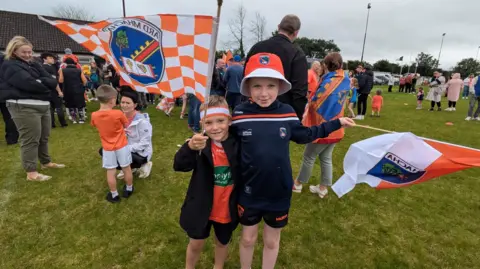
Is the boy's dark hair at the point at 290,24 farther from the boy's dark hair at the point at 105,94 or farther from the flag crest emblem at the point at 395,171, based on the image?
the boy's dark hair at the point at 105,94

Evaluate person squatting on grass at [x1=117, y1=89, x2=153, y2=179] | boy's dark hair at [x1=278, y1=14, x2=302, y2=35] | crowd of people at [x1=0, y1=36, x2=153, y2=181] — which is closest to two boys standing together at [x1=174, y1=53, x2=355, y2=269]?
boy's dark hair at [x1=278, y1=14, x2=302, y2=35]

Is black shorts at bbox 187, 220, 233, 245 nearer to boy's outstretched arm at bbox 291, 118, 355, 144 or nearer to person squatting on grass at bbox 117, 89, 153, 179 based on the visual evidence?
boy's outstretched arm at bbox 291, 118, 355, 144

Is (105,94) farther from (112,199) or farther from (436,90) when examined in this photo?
(436,90)

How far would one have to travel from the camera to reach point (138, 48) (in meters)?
2.11

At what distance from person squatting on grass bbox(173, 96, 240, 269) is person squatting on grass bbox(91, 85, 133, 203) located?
6.53ft

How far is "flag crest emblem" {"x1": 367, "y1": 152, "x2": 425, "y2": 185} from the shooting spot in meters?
2.36

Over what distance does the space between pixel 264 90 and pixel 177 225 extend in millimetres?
2151

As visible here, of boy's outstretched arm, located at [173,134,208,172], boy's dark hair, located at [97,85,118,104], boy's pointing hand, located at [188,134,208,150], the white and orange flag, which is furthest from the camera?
boy's dark hair, located at [97,85,118,104]

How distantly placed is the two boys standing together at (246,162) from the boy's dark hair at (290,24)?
4.09 ft

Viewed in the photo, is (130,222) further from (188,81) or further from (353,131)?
(353,131)

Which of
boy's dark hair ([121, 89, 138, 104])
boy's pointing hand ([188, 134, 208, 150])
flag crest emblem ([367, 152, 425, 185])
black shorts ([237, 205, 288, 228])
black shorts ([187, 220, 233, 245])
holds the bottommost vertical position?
black shorts ([187, 220, 233, 245])

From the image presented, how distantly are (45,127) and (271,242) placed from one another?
4272mm

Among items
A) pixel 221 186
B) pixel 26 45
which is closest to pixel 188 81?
pixel 221 186

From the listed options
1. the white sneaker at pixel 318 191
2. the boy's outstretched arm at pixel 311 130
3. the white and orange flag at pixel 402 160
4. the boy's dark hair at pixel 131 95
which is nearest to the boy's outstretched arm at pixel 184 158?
the boy's outstretched arm at pixel 311 130
